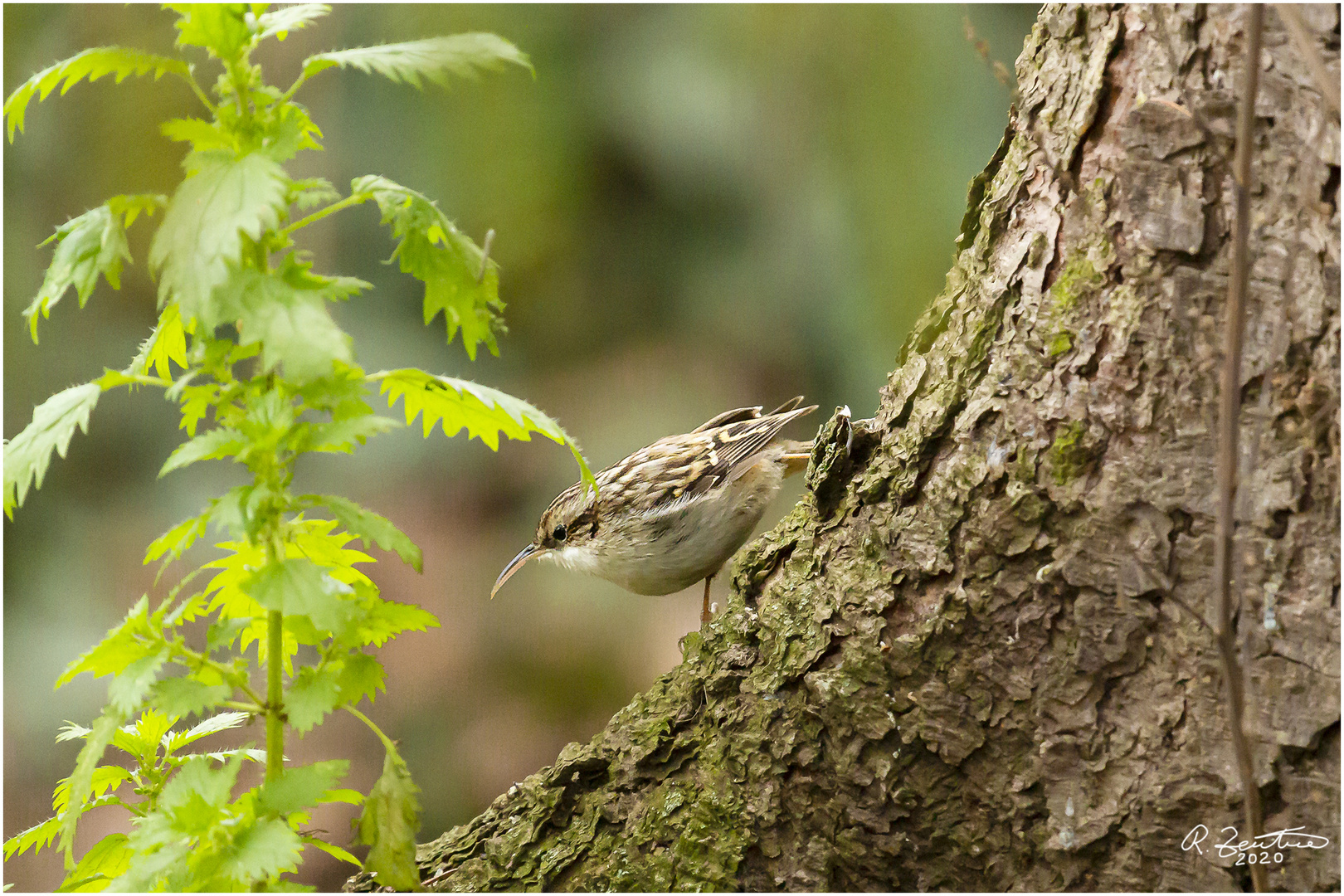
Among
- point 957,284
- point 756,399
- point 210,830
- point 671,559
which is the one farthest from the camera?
point 756,399

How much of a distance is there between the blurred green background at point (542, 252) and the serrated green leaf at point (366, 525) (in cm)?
209

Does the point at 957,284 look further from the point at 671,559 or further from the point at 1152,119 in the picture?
the point at 671,559

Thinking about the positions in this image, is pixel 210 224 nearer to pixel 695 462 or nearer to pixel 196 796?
pixel 196 796

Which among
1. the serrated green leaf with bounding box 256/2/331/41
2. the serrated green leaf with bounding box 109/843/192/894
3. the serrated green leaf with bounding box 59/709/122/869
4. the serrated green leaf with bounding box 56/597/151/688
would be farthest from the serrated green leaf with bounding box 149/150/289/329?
the serrated green leaf with bounding box 109/843/192/894

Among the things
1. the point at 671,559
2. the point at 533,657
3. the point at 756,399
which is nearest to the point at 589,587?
the point at 533,657

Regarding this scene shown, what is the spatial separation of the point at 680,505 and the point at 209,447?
182 cm

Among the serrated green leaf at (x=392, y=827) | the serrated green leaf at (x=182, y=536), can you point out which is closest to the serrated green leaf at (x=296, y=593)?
the serrated green leaf at (x=182, y=536)

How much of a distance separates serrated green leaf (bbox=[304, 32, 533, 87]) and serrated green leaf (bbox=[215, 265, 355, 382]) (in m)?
0.33

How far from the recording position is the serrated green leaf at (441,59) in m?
1.37

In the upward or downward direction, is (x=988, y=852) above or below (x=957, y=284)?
below

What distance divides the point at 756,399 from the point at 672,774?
2381 mm

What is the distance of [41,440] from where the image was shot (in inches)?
53.3

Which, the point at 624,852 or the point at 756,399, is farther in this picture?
the point at 756,399

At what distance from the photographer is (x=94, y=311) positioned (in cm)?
401
